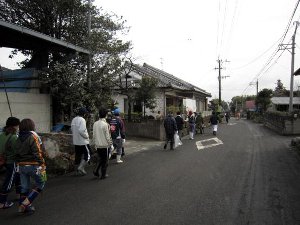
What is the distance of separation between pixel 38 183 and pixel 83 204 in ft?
3.30

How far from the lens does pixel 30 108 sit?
1116 cm

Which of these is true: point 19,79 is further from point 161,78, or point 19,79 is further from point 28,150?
point 161,78

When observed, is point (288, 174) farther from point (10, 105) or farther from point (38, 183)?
point (10, 105)

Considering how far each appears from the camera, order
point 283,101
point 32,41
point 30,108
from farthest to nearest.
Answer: point 283,101 < point 32,41 < point 30,108

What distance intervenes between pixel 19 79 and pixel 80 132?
403cm

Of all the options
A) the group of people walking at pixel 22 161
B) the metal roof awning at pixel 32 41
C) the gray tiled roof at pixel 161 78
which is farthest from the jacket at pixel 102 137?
the gray tiled roof at pixel 161 78

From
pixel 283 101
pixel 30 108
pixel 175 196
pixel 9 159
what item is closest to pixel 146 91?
pixel 30 108

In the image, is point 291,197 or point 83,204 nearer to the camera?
point 83,204

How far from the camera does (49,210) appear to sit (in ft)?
20.2

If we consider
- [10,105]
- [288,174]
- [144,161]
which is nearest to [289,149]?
[288,174]

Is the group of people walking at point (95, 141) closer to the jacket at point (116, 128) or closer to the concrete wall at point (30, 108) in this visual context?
the jacket at point (116, 128)

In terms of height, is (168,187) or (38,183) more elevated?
(38,183)

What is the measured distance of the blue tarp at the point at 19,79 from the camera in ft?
37.7

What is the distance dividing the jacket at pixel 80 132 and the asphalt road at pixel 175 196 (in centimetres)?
98
